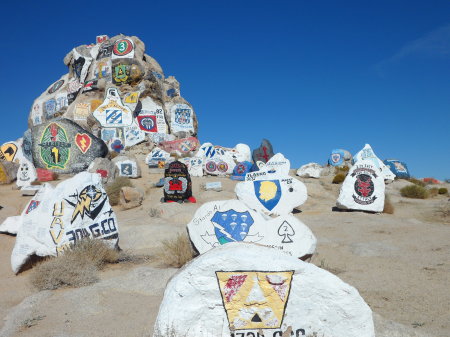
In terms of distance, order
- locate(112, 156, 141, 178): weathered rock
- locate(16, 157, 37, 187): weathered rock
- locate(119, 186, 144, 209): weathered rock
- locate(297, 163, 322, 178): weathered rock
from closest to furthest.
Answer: locate(119, 186, 144, 209): weathered rock, locate(16, 157, 37, 187): weathered rock, locate(112, 156, 141, 178): weathered rock, locate(297, 163, 322, 178): weathered rock

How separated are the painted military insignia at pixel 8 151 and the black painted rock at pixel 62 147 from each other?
3.23 meters

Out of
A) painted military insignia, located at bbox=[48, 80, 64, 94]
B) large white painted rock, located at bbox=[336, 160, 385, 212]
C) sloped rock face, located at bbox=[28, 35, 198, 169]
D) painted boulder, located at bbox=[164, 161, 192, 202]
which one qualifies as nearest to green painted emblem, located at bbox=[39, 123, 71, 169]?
painted boulder, located at bbox=[164, 161, 192, 202]

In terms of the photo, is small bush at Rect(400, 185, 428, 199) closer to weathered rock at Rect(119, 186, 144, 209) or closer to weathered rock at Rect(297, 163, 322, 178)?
weathered rock at Rect(297, 163, 322, 178)

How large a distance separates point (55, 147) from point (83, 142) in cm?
117

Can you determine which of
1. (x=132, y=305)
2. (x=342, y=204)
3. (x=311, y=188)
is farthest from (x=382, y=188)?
→ (x=132, y=305)

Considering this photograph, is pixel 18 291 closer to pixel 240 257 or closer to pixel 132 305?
pixel 132 305

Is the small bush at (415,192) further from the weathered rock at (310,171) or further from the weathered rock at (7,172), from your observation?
the weathered rock at (7,172)

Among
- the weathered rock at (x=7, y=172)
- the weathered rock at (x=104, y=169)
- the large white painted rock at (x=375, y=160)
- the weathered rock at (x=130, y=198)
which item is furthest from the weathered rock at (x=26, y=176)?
the large white painted rock at (x=375, y=160)

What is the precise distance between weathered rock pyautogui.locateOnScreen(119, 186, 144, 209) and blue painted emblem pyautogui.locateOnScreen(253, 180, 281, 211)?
14.8 ft

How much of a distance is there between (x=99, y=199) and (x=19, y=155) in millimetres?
→ 14453

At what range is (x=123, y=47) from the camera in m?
27.4

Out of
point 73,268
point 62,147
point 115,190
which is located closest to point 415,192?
point 115,190

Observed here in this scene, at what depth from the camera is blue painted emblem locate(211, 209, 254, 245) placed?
5578 millimetres

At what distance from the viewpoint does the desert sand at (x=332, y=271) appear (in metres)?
3.33
